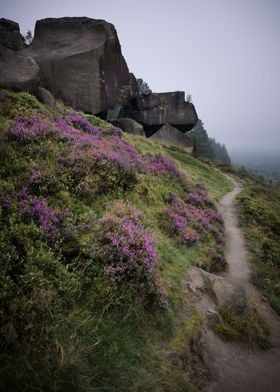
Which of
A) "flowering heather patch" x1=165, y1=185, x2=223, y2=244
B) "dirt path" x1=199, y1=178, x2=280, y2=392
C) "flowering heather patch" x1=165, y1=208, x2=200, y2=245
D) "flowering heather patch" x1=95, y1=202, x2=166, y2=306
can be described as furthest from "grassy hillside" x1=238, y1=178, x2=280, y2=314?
"flowering heather patch" x1=95, y1=202, x2=166, y2=306

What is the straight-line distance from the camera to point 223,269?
10.9 meters

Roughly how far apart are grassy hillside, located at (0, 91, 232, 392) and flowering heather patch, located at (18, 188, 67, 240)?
0.02m

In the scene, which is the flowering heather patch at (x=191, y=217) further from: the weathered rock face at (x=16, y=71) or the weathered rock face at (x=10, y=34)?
the weathered rock face at (x=10, y=34)

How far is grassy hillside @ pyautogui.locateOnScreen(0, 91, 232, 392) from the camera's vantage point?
3.41 meters

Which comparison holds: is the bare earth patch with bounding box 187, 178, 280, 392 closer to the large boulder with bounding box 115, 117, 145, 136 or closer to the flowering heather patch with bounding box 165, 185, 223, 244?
the flowering heather patch with bounding box 165, 185, 223, 244

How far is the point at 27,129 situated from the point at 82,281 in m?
6.46

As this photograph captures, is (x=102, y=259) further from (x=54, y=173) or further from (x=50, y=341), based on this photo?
(x=54, y=173)

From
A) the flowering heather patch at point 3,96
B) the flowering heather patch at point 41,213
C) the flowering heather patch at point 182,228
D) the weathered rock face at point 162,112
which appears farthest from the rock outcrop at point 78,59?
the flowering heather patch at point 41,213

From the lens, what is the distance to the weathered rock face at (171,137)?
35469 mm

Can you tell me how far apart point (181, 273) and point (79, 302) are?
4.05 m

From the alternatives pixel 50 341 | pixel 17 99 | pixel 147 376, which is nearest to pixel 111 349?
pixel 147 376

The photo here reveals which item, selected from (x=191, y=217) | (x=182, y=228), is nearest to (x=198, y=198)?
(x=191, y=217)

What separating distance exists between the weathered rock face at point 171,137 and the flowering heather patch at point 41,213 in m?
30.6

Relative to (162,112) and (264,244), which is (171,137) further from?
(264,244)
